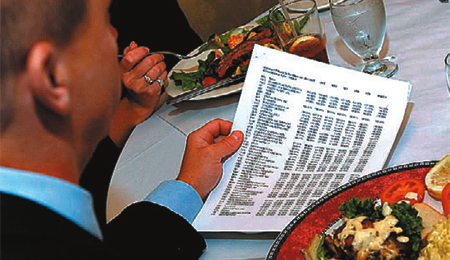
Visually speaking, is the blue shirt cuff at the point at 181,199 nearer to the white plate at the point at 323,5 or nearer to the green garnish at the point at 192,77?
the green garnish at the point at 192,77

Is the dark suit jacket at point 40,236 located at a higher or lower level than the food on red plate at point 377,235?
higher

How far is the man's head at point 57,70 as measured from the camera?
0.53 meters

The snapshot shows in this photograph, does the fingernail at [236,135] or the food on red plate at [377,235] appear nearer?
the food on red plate at [377,235]

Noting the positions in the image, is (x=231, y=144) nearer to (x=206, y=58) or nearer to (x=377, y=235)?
(x=377, y=235)

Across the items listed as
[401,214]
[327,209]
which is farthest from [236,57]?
[401,214]

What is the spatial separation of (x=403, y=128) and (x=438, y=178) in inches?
8.5

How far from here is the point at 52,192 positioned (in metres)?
0.62

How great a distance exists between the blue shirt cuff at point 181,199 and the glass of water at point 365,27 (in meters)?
0.43

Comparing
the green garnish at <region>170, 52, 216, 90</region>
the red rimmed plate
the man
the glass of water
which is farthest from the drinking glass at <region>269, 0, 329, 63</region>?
the man

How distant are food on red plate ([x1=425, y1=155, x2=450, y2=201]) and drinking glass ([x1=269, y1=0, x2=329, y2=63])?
1.45 feet

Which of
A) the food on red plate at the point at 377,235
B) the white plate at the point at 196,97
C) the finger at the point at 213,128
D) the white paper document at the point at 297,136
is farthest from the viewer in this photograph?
the white plate at the point at 196,97

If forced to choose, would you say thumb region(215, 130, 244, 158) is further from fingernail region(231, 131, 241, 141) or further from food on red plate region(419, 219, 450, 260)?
food on red plate region(419, 219, 450, 260)

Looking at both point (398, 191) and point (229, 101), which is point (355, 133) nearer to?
point (398, 191)

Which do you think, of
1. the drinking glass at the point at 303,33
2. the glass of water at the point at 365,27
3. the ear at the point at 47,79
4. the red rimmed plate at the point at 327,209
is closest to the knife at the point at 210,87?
the drinking glass at the point at 303,33
